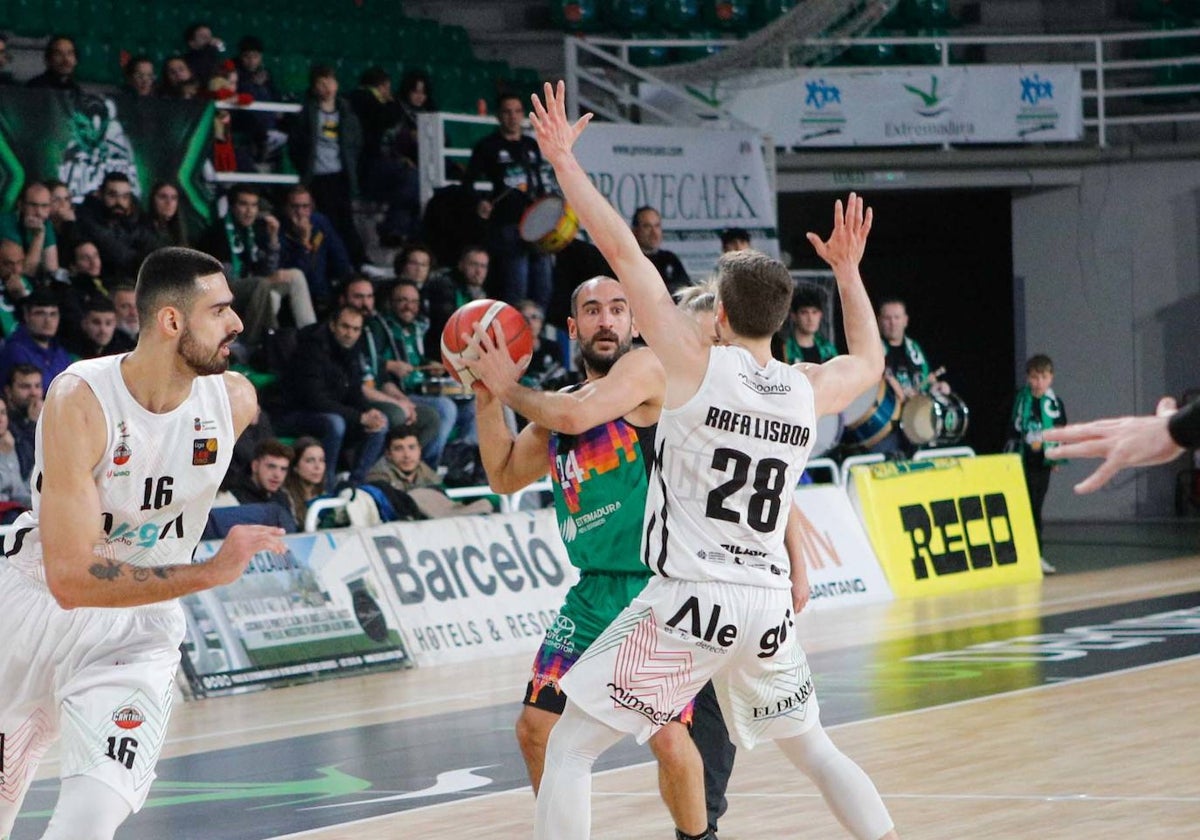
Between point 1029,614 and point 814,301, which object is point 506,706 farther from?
point 814,301

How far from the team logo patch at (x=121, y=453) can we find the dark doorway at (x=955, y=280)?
21.9m

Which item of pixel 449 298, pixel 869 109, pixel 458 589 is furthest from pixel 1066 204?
pixel 458 589

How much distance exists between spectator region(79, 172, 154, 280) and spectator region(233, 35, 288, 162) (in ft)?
7.84

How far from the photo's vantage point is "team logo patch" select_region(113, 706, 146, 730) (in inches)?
183

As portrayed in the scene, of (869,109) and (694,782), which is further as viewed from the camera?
(869,109)

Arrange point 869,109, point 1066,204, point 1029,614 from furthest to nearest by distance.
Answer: point 1066,204 → point 869,109 → point 1029,614

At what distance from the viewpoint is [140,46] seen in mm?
17391

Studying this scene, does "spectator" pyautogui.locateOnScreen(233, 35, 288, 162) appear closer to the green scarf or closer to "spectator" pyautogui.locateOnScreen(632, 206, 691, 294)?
"spectator" pyautogui.locateOnScreen(632, 206, 691, 294)

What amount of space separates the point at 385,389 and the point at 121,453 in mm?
9373

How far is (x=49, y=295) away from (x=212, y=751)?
15.4 feet

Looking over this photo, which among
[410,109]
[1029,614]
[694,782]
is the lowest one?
[1029,614]

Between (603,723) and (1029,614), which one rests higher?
(603,723)

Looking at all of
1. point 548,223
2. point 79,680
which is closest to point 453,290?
point 548,223

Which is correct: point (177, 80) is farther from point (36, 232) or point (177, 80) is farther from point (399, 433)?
point (399, 433)
